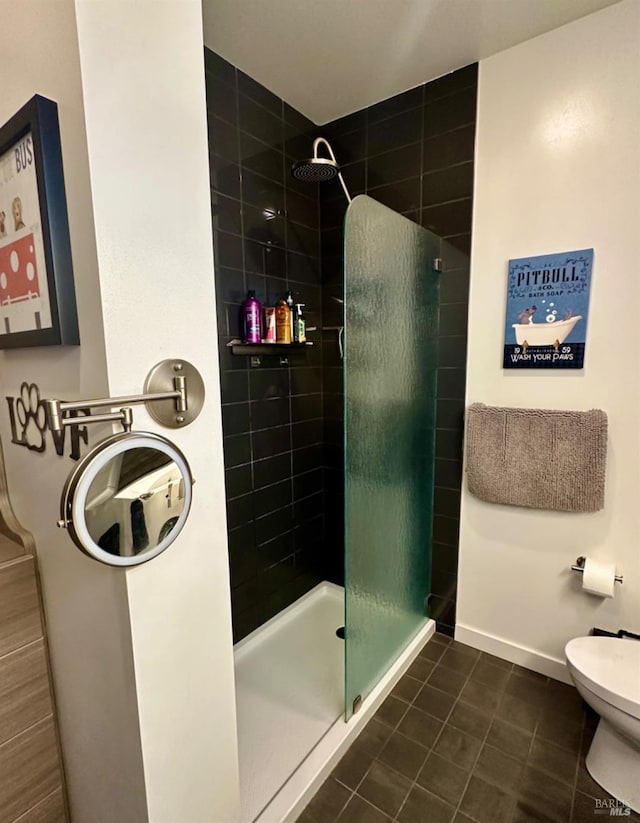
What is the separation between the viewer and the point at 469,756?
1.38m

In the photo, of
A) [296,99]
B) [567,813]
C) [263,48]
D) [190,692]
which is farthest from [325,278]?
[567,813]

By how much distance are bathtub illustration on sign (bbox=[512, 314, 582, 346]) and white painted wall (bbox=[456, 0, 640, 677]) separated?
0.07 meters

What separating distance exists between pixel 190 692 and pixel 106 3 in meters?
1.34

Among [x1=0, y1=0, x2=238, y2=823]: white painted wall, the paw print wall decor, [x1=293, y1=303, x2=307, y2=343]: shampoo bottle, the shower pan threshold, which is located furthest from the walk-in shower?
the paw print wall decor

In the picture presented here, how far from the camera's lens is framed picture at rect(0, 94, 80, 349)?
27.9 inches

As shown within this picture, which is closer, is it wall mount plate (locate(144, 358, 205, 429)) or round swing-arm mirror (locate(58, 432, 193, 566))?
round swing-arm mirror (locate(58, 432, 193, 566))

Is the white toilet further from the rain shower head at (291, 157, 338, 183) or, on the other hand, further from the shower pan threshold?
the rain shower head at (291, 157, 338, 183)

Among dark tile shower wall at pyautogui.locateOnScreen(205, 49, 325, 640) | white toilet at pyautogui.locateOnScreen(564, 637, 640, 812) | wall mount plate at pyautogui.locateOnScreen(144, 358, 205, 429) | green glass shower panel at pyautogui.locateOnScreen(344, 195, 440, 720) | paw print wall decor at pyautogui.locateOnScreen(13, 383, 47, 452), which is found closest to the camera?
wall mount plate at pyautogui.locateOnScreen(144, 358, 205, 429)

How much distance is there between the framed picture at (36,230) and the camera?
2.32 feet

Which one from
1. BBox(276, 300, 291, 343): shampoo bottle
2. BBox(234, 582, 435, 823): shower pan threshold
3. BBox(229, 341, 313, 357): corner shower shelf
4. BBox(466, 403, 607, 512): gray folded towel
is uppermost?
BBox(276, 300, 291, 343): shampoo bottle

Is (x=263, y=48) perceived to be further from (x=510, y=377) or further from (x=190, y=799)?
(x=190, y=799)

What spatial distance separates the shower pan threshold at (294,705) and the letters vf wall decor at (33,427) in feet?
3.94

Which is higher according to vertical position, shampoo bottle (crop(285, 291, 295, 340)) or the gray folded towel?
shampoo bottle (crop(285, 291, 295, 340))

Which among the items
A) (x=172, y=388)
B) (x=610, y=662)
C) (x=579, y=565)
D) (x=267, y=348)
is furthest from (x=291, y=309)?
(x=610, y=662)
